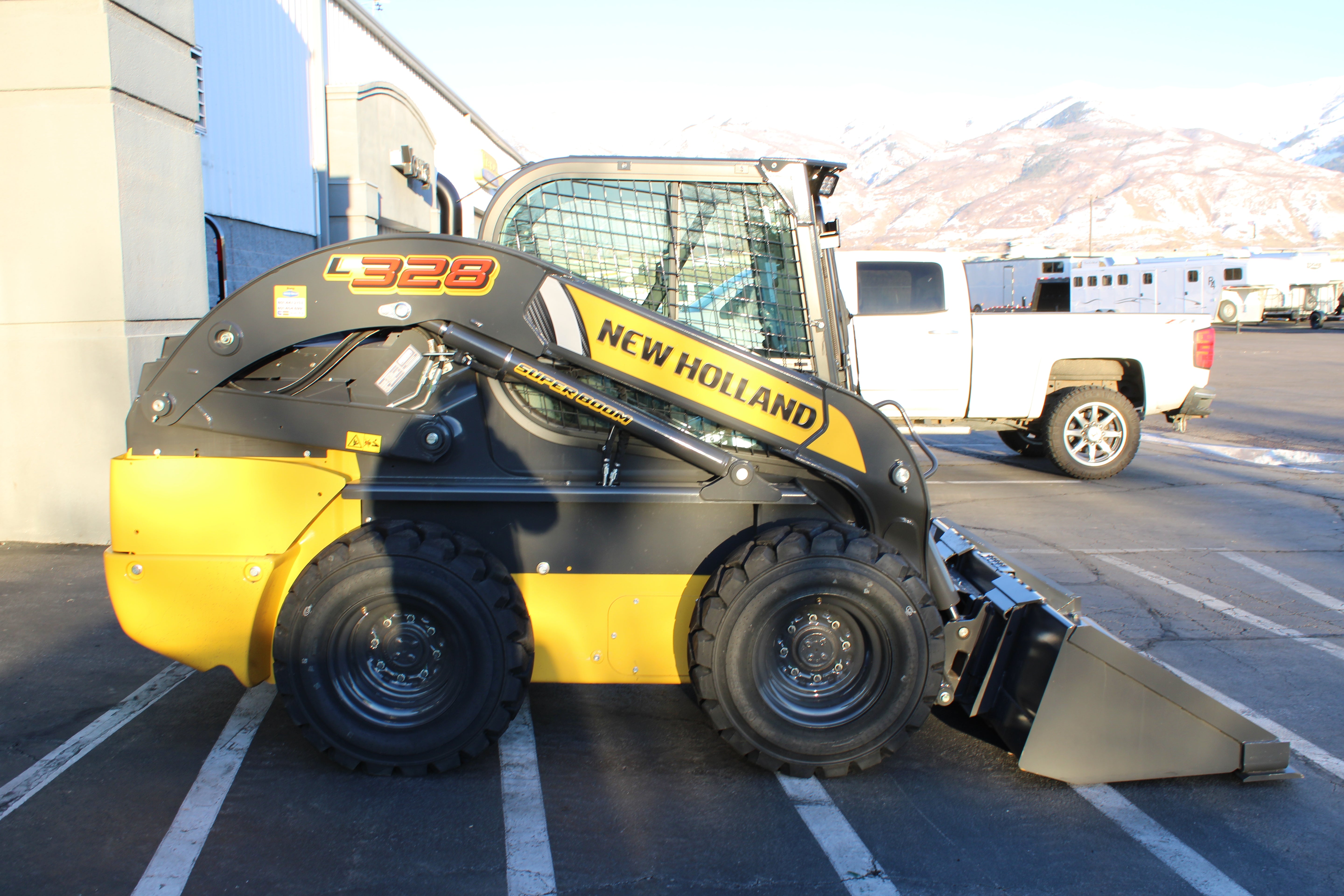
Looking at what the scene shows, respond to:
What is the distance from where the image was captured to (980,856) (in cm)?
333

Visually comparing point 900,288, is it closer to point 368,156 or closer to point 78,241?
point 78,241

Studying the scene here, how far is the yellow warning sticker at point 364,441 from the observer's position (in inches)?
151

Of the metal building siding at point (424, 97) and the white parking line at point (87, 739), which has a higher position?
the metal building siding at point (424, 97)

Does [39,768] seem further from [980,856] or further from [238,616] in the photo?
[980,856]

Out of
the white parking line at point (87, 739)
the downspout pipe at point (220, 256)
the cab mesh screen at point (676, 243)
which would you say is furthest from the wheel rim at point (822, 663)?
the downspout pipe at point (220, 256)

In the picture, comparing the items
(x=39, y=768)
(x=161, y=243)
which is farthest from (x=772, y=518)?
(x=161, y=243)

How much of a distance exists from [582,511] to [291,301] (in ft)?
4.56

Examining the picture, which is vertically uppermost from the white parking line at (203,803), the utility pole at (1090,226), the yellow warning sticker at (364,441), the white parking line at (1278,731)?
the utility pole at (1090,226)

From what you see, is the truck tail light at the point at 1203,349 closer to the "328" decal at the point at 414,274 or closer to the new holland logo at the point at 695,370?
the new holland logo at the point at 695,370

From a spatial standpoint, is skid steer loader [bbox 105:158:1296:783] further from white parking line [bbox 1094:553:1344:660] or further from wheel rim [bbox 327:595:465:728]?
white parking line [bbox 1094:553:1344:660]

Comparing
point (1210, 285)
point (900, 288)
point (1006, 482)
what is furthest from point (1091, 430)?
point (1210, 285)

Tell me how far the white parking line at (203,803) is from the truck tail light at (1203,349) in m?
9.74

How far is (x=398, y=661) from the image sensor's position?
3.76m

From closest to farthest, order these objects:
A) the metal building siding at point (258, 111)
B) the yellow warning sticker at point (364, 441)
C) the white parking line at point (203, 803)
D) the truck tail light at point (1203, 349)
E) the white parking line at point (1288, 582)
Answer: the white parking line at point (203, 803)
the yellow warning sticker at point (364, 441)
the white parking line at point (1288, 582)
the truck tail light at point (1203, 349)
the metal building siding at point (258, 111)
